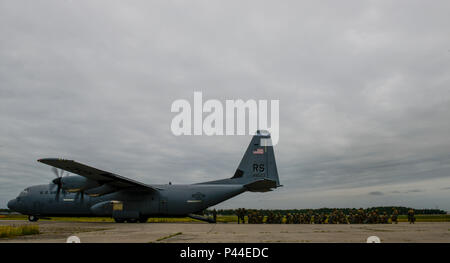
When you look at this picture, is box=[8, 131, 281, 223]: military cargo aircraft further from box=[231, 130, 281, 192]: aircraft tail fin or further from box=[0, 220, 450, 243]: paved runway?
box=[0, 220, 450, 243]: paved runway

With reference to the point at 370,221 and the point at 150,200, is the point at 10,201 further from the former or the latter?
the point at 370,221

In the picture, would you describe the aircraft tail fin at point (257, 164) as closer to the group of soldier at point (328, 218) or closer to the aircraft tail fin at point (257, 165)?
the aircraft tail fin at point (257, 165)

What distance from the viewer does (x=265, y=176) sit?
2941cm

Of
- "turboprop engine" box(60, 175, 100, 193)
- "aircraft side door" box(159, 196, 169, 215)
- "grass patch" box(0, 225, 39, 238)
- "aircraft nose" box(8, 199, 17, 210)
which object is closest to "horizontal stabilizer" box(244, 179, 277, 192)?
"aircraft side door" box(159, 196, 169, 215)

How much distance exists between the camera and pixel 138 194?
28.2 meters

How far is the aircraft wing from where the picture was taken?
71.5 feet

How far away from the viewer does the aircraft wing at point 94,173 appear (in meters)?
21.8

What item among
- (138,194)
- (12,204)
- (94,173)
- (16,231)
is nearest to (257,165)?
(138,194)

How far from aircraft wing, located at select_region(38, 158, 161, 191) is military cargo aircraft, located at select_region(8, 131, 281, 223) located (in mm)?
72

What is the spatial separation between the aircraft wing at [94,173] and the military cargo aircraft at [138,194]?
72 mm

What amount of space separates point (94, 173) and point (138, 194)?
5.24 meters

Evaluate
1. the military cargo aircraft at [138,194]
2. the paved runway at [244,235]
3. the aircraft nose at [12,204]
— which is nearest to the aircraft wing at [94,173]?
the military cargo aircraft at [138,194]
